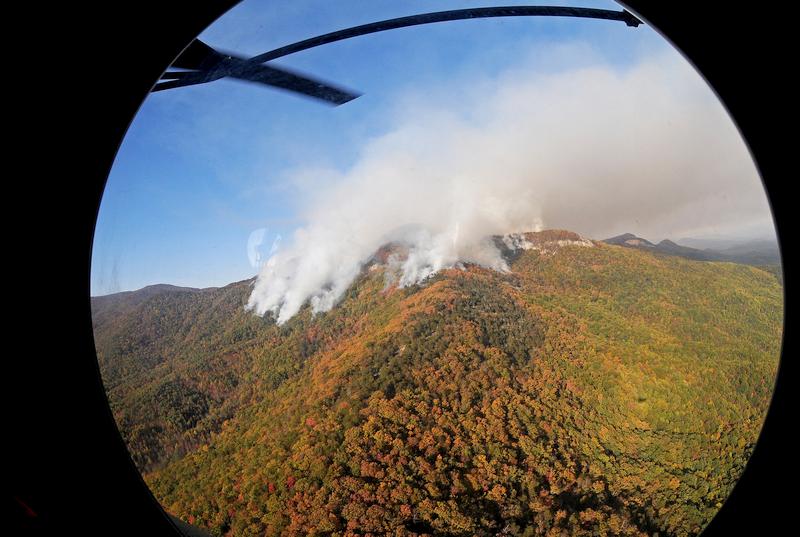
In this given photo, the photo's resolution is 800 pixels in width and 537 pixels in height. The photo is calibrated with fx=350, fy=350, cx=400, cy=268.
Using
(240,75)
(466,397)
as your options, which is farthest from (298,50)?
(466,397)

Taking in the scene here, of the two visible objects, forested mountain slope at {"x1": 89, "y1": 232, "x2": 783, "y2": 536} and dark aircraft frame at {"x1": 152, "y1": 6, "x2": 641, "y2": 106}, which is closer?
dark aircraft frame at {"x1": 152, "y1": 6, "x2": 641, "y2": 106}

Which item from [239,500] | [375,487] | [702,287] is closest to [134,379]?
[239,500]

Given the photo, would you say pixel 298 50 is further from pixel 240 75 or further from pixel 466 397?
pixel 466 397

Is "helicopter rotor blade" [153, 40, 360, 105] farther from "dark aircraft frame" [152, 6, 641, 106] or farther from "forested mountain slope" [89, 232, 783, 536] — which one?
"forested mountain slope" [89, 232, 783, 536]

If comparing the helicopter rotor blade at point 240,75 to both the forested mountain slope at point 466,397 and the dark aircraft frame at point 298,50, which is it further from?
the forested mountain slope at point 466,397

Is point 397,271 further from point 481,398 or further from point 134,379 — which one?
point 134,379


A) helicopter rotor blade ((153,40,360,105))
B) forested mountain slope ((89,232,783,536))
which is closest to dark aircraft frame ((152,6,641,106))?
helicopter rotor blade ((153,40,360,105))

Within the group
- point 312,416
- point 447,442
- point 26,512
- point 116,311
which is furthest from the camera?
point 116,311
